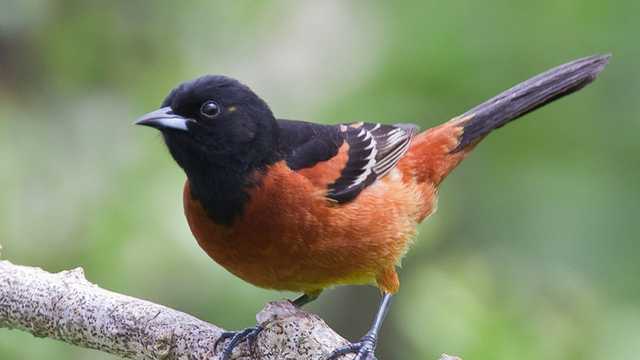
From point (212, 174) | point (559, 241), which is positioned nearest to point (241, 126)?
point (212, 174)

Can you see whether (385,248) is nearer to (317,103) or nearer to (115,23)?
(317,103)

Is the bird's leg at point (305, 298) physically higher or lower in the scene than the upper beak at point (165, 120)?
lower

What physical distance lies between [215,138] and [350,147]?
0.85 m

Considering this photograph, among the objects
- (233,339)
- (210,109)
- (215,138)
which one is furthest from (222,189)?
(233,339)

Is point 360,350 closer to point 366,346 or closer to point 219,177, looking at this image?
point 366,346

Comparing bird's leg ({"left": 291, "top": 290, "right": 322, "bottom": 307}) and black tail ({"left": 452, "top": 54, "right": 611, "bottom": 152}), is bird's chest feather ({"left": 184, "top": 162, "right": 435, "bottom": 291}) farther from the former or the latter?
black tail ({"left": 452, "top": 54, "right": 611, "bottom": 152})

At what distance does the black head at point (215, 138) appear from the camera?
3941mm

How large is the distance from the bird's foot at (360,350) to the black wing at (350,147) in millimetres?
527

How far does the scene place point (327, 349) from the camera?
351cm

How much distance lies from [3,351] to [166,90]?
1486mm

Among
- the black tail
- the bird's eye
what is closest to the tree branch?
the bird's eye

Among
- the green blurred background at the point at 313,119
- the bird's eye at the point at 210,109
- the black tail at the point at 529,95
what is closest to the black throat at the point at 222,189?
the bird's eye at the point at 210,109

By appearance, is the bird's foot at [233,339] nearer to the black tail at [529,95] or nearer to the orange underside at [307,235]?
the orange underside at [307,235]

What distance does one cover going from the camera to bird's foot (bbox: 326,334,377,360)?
3.51 m
